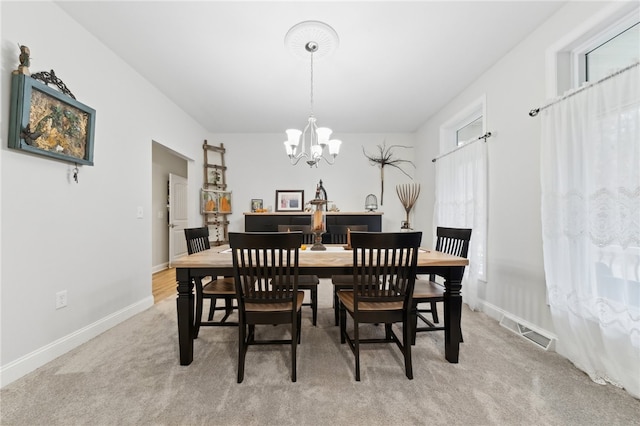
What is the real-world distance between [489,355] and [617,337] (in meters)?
0.71

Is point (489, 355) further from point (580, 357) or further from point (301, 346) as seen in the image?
point (301, 346)

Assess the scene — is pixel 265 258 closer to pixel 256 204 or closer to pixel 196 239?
pixel 196 239

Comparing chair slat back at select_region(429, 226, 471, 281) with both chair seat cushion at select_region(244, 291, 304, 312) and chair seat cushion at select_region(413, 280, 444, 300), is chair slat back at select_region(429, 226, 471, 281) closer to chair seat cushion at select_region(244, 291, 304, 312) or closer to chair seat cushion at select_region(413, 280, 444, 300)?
chair seat cushion at select_region(413, 280, 444, 300)

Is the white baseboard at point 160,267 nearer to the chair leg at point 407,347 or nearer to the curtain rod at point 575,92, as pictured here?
the chair leg at point 407,347

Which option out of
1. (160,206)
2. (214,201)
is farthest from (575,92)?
(160,206)

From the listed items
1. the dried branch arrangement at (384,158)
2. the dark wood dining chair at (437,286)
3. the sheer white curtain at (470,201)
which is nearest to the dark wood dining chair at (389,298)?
the dark wood dining chair at (437,286)

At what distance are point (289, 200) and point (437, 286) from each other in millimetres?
3287

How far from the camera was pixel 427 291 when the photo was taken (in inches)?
77.7

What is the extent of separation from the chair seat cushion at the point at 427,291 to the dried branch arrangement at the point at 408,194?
9.06 ft

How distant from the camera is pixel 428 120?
4.28 m

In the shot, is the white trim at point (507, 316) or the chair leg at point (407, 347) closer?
the chair leg at point (407, 347)

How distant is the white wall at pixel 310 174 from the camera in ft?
16.1

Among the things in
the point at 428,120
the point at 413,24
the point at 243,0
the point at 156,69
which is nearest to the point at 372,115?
the point at 428,120

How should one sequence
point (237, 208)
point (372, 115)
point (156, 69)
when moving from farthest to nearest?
point (237, 208) < point (372, 115) < point (156, 69)
